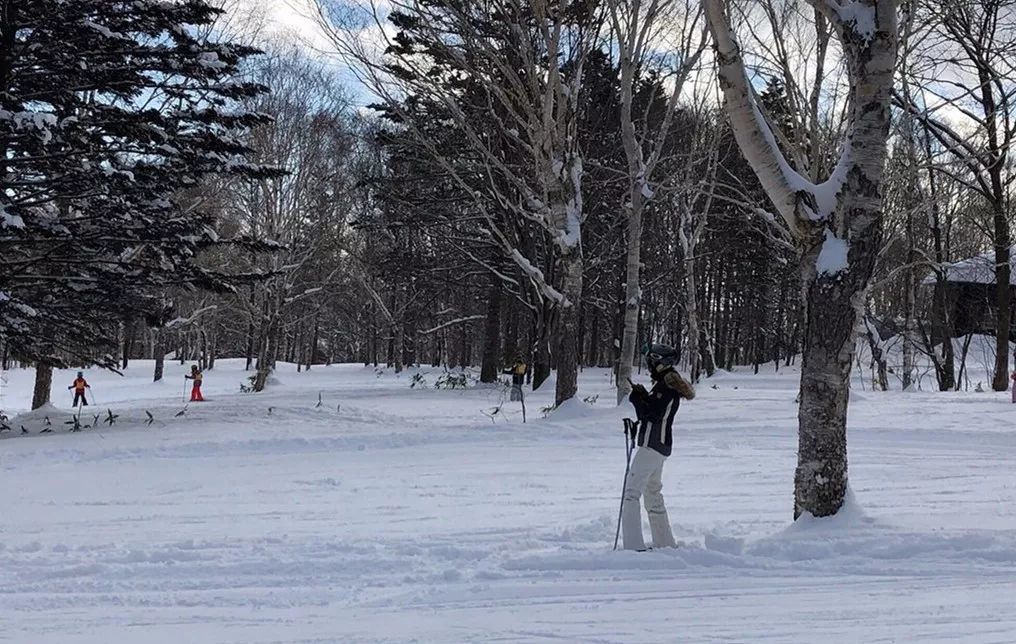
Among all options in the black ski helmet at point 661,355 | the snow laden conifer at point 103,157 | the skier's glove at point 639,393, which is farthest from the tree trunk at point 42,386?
the black ski helmet at point 661,355

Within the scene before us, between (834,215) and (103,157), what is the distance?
1238 cm

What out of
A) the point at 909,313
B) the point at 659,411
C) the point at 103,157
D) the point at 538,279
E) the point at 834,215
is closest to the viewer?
the point at 659,411

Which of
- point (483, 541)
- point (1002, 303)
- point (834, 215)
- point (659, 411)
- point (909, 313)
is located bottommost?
point (483, 541)

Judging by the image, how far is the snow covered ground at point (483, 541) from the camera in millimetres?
4758

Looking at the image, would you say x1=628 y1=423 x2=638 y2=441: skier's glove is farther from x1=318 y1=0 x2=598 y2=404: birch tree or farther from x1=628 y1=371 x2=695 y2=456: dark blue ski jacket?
x1=318 y1=0 x2=598 y2=404: birch tree

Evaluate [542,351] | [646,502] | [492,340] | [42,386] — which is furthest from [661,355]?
[492,340]

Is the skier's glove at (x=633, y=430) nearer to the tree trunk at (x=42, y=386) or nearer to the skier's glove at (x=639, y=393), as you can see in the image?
the skier's glove at (x=639, y=393)

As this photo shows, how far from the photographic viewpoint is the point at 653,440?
6.04 meters

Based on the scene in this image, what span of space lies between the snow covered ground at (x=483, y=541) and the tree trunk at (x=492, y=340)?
41.3 ft

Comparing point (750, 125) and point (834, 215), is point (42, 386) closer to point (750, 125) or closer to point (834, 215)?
point (750, 125)

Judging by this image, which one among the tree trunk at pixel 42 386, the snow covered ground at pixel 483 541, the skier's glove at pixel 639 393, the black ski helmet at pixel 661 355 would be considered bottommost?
the snow covered ground at pixel 483 541

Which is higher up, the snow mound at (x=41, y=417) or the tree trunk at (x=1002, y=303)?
the tree trunk at (x=1002, y=303)

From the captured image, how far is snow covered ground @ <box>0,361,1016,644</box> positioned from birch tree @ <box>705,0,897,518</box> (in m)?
0.56

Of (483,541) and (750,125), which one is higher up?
(750,125)
